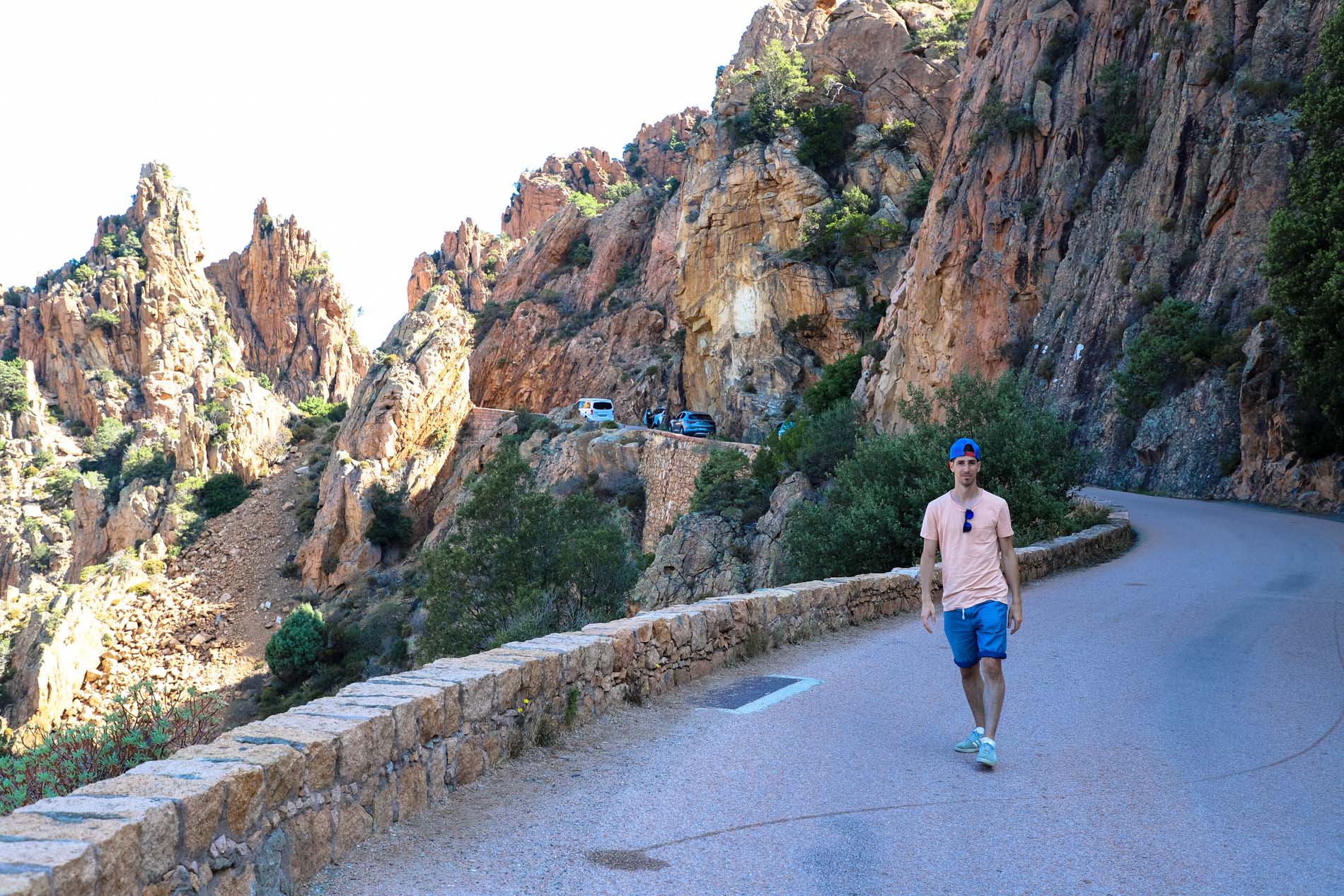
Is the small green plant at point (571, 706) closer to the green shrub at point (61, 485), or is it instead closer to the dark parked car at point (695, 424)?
the dark parked car at point (695, 424)

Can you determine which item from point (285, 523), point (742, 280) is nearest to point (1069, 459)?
point (742, 280)

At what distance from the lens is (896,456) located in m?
18.5

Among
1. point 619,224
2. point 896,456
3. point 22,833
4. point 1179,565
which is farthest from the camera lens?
point 619,224

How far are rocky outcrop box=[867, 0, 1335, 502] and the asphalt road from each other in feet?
71.7

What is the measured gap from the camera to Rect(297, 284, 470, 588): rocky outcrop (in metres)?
46.4

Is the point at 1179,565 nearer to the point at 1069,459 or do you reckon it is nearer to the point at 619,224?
the point at 1069,459

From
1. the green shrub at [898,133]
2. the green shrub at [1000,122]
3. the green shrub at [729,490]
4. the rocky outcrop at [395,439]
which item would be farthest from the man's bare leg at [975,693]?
the green shrub at [898,133]

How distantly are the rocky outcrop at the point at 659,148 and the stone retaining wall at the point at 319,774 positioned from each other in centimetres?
9581

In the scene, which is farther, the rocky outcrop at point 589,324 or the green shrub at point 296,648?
the rocky outcrop at point 589,324

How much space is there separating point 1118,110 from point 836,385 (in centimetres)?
1607

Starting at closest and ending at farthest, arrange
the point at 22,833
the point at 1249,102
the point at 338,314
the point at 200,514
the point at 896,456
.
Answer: the point at 22,833, the point at 896,456, the point at 1249,102, the point at 200,514, the point at 338,314

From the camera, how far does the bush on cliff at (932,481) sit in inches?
653

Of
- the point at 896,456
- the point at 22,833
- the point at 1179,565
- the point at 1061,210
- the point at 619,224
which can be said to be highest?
the point at 619,224

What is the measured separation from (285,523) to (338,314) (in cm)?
5556
